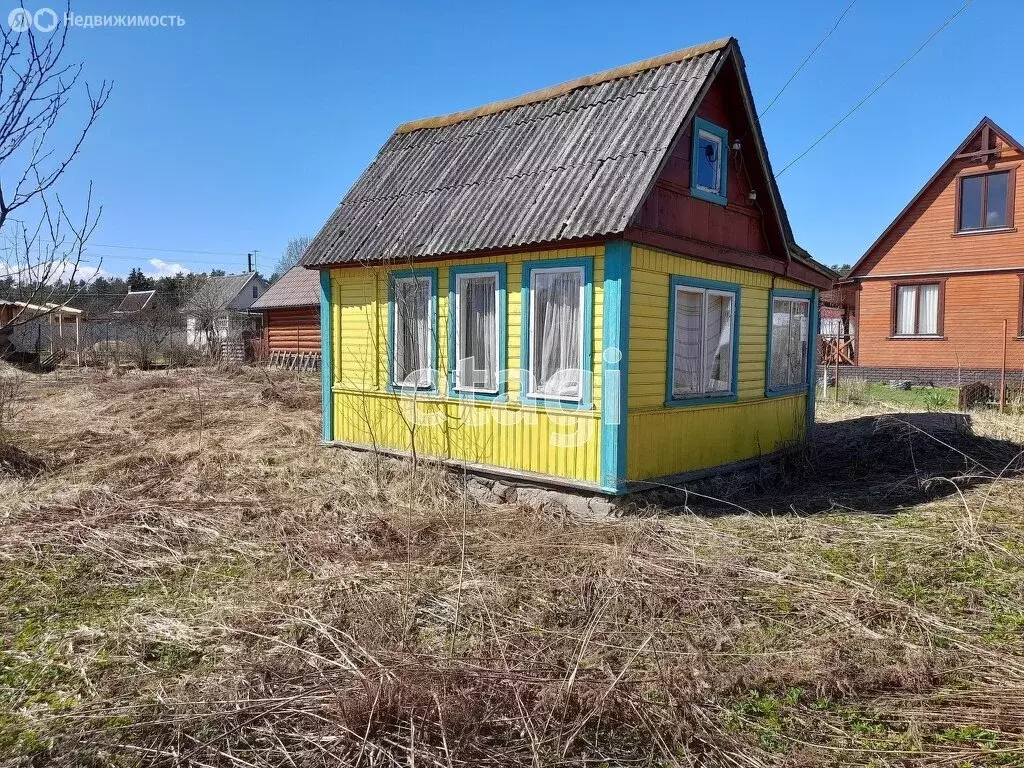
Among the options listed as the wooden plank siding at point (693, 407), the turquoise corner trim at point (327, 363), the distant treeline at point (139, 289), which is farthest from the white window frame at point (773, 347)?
the distant treeline at point (139, 289)

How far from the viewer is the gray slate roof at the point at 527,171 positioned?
7.48 metres

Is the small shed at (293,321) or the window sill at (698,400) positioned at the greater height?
the small shed at (293,321)

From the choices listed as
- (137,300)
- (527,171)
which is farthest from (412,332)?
(137,300)

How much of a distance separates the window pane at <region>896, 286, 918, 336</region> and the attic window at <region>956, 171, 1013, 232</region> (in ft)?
7.62

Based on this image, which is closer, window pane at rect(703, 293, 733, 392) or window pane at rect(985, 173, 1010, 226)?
window pane at rect(703, 293, 733, 392)

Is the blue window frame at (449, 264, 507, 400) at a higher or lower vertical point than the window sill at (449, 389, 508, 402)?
higher

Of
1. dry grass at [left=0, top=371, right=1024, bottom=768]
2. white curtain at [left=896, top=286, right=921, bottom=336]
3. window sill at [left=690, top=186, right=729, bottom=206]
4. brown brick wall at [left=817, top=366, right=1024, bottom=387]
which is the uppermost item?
window sill at [left=690, top=186, right=729, bottom=206]

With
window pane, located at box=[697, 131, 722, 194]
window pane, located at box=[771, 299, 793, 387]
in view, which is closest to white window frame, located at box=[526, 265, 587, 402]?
window pane, located at box=[697, 131, 722, 194]

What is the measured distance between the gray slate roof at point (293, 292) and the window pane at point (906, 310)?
820 inches

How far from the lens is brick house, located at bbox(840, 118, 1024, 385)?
67.8ft

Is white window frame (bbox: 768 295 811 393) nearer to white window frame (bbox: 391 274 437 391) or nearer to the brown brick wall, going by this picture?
white window frame (bbox: 391 274 437 391)

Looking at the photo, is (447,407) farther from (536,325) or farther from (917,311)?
A: (917,311)

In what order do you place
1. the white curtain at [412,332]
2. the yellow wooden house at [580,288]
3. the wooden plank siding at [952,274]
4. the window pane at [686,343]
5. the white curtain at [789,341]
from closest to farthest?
the yellow wooden house at [580,288]
the window pane at [686,343]
the white curtain at [412,332]
the white curtain at [789,341]
the wooden plank siding at [952,274]

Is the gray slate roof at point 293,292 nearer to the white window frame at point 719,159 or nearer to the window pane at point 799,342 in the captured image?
the window pane at point 799,342
